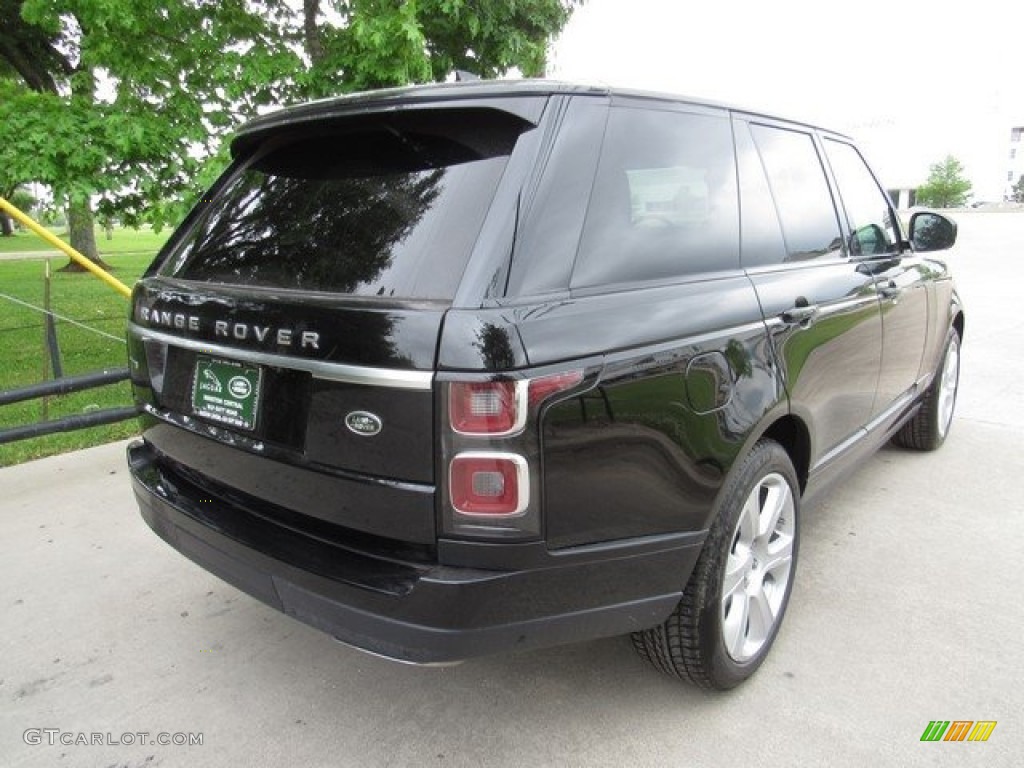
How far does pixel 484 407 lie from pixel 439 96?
901mm

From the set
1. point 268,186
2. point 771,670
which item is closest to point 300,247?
point 268,186

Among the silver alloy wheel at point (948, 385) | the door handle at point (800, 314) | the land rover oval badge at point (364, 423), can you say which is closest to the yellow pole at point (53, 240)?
the land rover oval badge at point (364, 423)

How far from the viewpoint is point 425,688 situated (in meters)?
2.48

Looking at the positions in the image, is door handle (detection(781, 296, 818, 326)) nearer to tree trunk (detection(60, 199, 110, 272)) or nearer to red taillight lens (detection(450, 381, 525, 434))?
red taillight lens (detection(450, 381, 525, 434))

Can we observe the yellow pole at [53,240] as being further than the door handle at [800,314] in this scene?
Yes

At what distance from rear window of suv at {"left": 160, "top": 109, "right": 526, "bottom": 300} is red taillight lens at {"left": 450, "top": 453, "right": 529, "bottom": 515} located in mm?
407

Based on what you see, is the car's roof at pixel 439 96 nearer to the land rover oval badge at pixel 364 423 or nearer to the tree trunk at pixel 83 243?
the land rover oval badge at pixel 364 423

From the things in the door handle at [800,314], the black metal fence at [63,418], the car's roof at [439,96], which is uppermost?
the car's roof at [439,96]

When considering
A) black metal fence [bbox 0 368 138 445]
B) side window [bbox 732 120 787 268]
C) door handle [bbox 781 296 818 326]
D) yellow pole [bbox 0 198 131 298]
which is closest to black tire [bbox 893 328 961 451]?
door handle [bbox 781 296 818 326]

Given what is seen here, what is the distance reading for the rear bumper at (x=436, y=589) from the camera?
1751 millimetres

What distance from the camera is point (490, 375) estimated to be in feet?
5.43

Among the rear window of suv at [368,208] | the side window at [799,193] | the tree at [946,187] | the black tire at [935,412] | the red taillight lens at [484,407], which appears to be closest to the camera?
the red taillight lens at [484,407]

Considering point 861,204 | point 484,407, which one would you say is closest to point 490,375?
point 484,407

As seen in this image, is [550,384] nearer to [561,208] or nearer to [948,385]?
[561,208]
